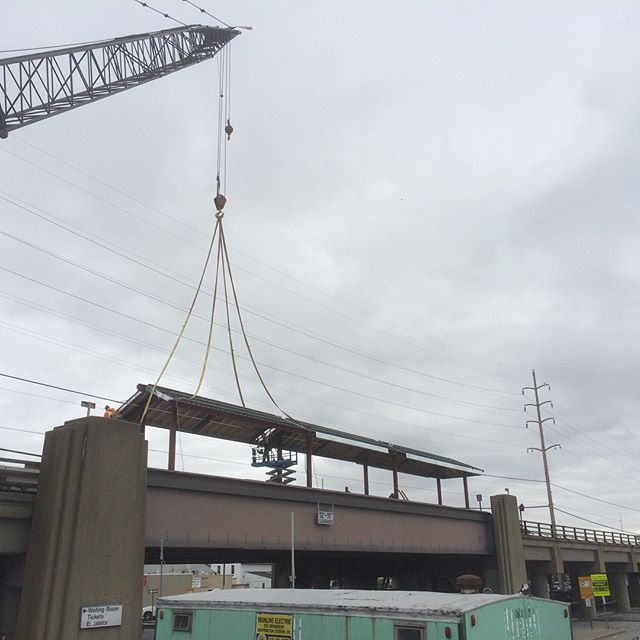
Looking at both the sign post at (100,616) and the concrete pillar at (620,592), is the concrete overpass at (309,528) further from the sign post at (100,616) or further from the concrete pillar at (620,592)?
the concrete pillar at (620,592)

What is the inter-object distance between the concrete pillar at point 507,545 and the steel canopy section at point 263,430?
3403mm

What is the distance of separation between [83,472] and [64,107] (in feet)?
69.0

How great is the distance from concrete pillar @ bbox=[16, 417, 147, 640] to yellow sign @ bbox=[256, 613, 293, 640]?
512 cm

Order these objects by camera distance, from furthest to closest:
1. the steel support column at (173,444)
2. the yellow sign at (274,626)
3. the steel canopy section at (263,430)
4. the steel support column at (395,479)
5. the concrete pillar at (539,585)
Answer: the concrete pillar at (539,585) < the steel support column at (395,479) < the steel canopy section at (263,430) < the steel support column at (173,444) < the yellow sign at (274,626)

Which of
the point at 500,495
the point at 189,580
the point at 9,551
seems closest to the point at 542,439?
the point at 500,495

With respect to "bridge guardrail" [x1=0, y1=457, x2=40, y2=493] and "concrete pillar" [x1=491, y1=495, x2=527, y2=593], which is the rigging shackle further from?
"concrete pillar" [x1=491, y1=495, x2=527, y2=593]

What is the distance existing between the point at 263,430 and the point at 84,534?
14.2 m

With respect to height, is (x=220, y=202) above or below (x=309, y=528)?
above

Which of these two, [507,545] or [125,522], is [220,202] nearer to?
[125,522]

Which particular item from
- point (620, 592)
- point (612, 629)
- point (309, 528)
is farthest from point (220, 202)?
point (620, 592)

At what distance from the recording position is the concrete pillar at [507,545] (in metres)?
38.1

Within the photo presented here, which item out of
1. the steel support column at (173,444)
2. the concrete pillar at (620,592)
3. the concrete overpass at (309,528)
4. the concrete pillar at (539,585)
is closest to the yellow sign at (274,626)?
the concrete overpass at (309,528)

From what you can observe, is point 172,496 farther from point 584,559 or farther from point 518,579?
point 584,559

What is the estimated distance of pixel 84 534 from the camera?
1695cm
